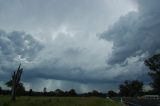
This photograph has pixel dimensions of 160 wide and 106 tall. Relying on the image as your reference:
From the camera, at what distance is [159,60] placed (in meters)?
100

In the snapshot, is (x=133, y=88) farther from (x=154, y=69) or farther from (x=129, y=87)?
(x=154, y=69)

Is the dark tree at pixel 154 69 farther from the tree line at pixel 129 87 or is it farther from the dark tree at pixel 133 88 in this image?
the dark tree at pixel 133 88

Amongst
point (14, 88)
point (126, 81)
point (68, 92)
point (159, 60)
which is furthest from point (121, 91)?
point (14, 88)

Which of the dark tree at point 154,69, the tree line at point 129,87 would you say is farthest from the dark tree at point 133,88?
the dark tree at point 154,69

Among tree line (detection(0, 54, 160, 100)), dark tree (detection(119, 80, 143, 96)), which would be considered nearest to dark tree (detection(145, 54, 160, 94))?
tree line (detection(0, 54, 160, 100))

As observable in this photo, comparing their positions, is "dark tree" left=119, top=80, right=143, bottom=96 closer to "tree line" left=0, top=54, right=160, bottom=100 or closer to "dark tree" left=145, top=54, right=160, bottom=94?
"tree line" left=0, top=54, right=160, bottom=100

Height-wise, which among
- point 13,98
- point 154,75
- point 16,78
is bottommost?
point 13,98

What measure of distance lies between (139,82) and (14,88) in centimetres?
12953

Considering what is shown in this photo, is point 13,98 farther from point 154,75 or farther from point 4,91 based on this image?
point 4,91

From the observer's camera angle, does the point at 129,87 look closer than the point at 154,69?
No

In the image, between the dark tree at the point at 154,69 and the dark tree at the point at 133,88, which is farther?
the dark tree at the point at 133,88

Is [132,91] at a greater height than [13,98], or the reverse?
[132,91]

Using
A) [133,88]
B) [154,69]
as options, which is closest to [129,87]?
[133,88]

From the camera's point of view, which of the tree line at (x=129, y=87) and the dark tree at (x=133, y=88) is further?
the dark tree at (x=133, y=88)
